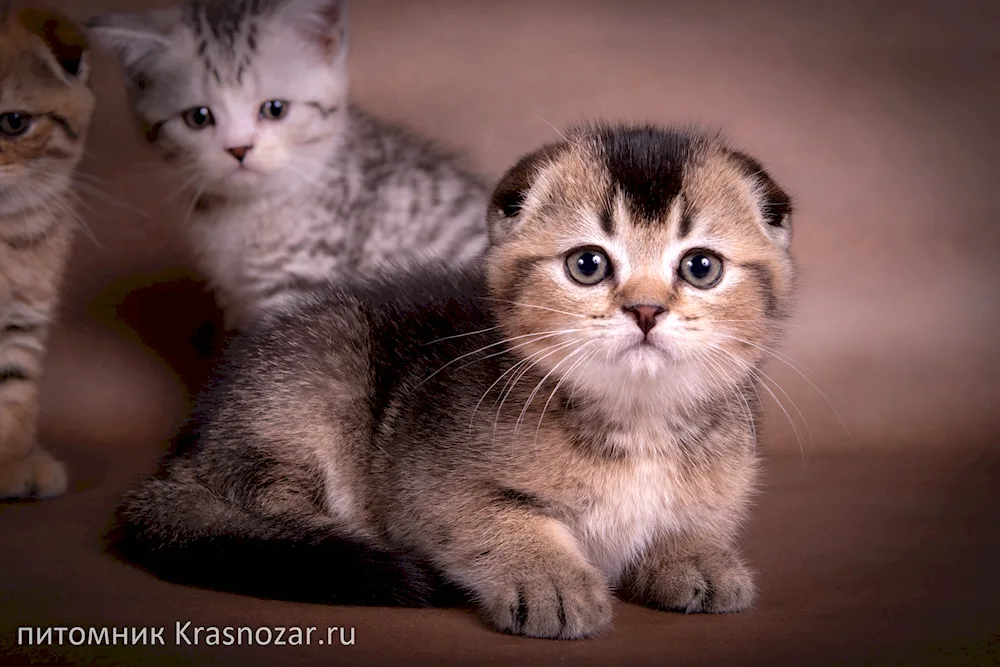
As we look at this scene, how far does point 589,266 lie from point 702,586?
0.57 metres

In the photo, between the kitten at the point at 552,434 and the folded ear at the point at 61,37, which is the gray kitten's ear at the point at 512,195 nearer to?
the kitten at the point at 552,434

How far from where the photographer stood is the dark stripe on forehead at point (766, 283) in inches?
77.9

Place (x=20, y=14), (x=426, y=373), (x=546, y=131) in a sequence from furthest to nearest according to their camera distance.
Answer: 1. (x=546, y=131)
2. (x=20, y=14)
3. (x=426, y=373)

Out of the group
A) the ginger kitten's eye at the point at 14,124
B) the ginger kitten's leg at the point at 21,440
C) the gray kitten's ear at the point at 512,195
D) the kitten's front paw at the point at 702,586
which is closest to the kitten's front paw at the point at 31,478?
the ginger kitten's leg at the point at 21,440

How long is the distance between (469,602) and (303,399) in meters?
0.51

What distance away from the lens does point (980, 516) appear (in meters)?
2.54

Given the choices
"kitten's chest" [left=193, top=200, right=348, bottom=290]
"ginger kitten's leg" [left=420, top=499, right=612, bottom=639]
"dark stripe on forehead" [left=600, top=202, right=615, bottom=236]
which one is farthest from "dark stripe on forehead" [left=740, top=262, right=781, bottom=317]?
"kitten's chest" [left=193, top=200, right=348, bottom=290]

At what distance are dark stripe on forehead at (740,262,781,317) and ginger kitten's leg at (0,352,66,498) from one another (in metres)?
1.75

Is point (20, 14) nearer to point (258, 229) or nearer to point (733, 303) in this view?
point (258, 229)

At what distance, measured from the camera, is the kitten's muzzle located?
1.81 m

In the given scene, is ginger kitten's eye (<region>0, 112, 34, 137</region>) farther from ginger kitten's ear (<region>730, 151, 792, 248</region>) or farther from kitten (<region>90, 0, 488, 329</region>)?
ginger kitten's ear (<region>730, 151, 792, 248</region>)

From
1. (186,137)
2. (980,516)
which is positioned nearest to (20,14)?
(186,137)

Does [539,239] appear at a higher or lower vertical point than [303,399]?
higher

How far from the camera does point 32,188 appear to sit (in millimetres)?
3008
